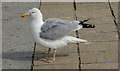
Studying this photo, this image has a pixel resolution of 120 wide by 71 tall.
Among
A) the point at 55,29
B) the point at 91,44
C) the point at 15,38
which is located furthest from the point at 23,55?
the point at 91,44

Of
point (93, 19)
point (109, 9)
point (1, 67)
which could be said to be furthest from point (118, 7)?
point (1, 67)

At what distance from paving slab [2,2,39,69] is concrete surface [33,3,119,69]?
26 cm

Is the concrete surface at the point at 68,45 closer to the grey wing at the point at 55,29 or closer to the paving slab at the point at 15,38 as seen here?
the paving slab at the point at 15,38

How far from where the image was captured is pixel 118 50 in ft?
23.0

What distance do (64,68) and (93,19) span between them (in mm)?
2457

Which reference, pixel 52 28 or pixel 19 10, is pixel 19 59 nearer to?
pixel 52 28

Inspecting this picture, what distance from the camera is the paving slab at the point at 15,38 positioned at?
679 cm

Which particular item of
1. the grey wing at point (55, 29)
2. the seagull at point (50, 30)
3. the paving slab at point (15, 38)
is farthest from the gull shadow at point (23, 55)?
the grey wing at point (55, 29)

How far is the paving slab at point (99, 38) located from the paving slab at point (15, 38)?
1184mm

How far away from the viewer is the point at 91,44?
7293 millimetres

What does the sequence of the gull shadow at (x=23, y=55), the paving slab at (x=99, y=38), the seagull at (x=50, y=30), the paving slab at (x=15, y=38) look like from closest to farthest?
the seagull at (x=50, y=30), the paving slab at (x=99, y=38), the paving slab at (x=15, y=38), the gull shadow at (x=23, y=55)

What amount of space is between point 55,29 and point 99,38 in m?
1.40

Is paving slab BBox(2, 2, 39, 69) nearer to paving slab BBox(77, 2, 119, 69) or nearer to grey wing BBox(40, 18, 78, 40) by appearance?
grey wing BBox(40, 18, 78, 40)

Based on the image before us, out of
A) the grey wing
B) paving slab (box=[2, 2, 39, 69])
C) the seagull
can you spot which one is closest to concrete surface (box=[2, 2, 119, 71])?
paving slab (box=[2, 2, 39, 69])
